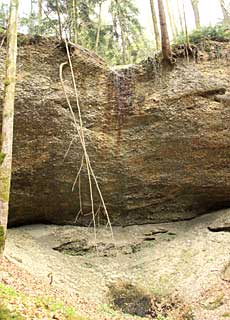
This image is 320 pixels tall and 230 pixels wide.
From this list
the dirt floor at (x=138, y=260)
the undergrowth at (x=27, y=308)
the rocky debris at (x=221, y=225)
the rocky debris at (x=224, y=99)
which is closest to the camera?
the undergrowth at (x=27, y=308)

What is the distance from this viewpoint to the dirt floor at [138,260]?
9609 mm

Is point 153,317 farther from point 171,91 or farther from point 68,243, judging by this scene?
point 171,91

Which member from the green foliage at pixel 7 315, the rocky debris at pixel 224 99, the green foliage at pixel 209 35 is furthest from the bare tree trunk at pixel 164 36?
the green foliage at pixel 7 315

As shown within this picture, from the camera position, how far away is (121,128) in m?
12.0

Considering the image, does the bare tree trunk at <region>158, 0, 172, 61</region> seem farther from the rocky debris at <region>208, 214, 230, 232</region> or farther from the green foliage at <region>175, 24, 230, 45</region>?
the rocky debris at <region>208, 214, 230, 232</region>

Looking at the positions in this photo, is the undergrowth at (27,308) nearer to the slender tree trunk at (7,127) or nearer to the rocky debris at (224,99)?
the slender tree trunk at (7,127)

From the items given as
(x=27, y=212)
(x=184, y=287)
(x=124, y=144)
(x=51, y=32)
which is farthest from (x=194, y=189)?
(x=51, y=32)

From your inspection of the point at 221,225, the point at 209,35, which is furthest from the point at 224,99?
the point at 221,225

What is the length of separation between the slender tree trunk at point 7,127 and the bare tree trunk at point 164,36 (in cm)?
401

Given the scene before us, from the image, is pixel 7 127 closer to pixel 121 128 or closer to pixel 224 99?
pixel 121 128

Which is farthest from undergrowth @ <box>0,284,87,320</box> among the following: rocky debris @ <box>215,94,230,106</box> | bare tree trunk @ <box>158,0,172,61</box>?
rocky debris @ <box>215,94,230,106</box>

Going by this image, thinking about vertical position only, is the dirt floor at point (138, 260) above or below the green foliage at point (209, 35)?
below

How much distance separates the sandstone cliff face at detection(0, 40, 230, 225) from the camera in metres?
11.4

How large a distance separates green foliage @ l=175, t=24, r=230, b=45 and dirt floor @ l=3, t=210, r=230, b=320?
5984 millimetres
